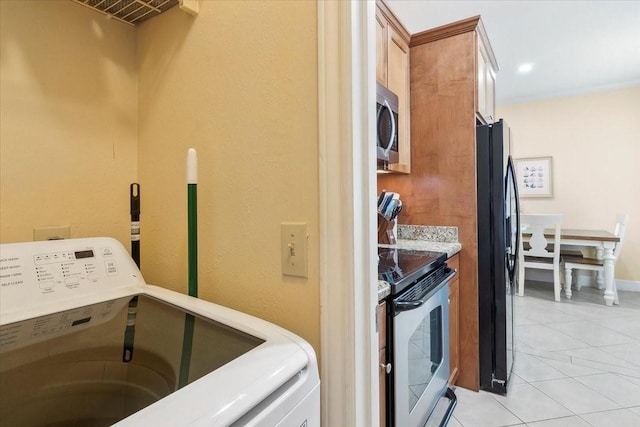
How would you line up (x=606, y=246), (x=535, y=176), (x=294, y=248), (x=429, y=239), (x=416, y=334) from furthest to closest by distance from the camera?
(x=535, y=176) < (x=606, y=246) < (x=429, y=239) < (x=416, y=334) < (x=294, y=248)

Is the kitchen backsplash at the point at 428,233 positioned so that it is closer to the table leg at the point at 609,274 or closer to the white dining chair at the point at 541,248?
the white dining chair at the point at 541,248

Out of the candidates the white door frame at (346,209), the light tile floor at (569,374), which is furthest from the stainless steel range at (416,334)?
the white door frame at (346,209)

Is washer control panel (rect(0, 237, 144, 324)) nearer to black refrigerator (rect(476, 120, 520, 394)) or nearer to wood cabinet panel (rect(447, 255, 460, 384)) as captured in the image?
wood cabinet panel (rect(447, 255, 460, 384))

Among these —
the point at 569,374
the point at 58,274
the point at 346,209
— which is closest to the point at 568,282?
the point at 569,374

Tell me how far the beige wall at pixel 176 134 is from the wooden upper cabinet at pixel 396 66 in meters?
1.09

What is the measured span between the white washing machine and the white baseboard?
16.0 ft

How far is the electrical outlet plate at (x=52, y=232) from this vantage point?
1.01 meters

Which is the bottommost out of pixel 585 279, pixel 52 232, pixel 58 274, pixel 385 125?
pixel 585 279

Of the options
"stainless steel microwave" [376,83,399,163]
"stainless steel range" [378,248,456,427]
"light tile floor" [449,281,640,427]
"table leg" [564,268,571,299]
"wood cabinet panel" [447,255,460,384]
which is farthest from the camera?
"table leg" [564,268,571,299]

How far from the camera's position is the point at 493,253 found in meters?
1.93

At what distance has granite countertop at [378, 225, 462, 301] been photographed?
6.13 ft

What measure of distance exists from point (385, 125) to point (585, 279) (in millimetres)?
4223

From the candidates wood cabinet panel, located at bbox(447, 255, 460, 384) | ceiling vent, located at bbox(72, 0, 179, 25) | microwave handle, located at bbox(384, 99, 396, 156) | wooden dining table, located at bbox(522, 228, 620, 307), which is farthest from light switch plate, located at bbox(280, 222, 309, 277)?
wooden dining table, located at bbox(522, 228, 620, 307)

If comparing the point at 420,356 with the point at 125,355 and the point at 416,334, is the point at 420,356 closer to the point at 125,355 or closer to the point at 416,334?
the point at 416,334
